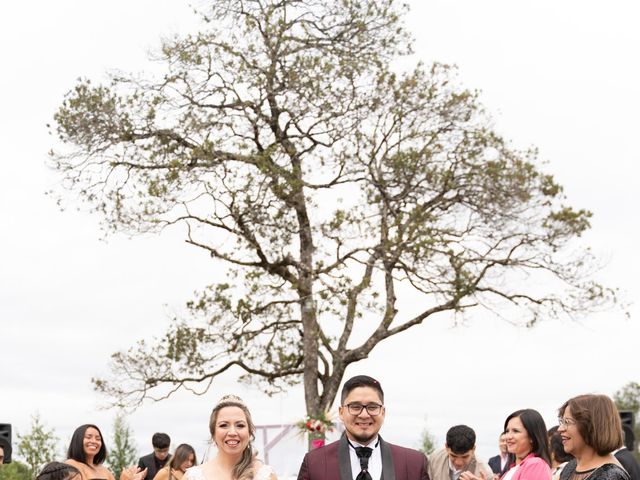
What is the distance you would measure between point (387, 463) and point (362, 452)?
0.45ft

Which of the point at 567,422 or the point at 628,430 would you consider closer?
the point at 567,422

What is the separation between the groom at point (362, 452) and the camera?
536cm

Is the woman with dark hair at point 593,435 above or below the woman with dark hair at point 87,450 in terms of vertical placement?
below

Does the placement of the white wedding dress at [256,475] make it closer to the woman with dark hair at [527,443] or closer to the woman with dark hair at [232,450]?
the woman with dark hair at [232,450]

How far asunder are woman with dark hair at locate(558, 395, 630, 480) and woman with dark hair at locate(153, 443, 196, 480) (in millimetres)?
5462

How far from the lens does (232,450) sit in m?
5.70

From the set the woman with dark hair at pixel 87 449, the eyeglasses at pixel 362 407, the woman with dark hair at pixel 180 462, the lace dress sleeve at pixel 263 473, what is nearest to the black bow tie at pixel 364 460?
the eyeglasses at pixel 362 407

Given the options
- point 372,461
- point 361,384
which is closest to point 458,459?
point 372,461

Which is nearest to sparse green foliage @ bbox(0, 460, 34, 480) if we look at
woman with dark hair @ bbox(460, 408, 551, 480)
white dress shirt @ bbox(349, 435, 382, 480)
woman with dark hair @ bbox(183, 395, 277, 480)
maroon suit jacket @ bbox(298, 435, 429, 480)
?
woman with dark hair @ bbox(460, 408, 551, 480)

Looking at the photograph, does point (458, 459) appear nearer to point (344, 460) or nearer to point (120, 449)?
point (344, 460)

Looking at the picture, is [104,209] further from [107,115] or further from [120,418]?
[120,418]

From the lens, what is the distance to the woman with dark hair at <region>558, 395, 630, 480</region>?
5.51m

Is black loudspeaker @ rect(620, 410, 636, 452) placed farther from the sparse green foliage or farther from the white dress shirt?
the sparse green foliage

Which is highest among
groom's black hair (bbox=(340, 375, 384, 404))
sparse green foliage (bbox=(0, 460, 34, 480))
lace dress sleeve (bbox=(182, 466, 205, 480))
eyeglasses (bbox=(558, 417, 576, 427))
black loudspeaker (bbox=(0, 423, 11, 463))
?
sparse green foliage (bbox=(0, 460, 34, 480))
